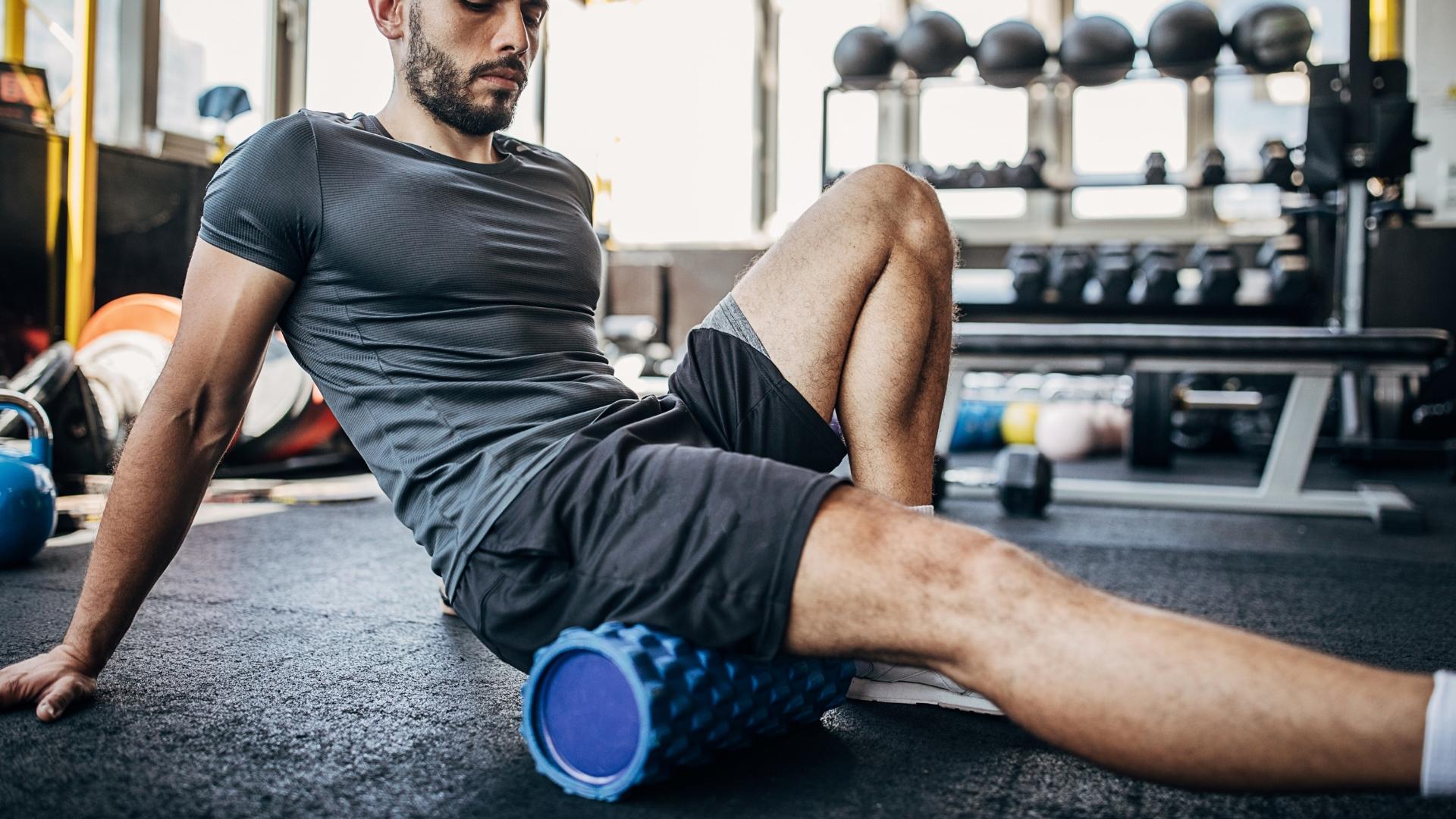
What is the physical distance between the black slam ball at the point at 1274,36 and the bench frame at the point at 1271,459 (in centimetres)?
132

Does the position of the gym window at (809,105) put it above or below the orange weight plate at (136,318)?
above

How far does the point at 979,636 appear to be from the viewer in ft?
2.51

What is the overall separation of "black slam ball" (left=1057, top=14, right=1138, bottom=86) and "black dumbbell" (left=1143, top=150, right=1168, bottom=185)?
1.22 ft

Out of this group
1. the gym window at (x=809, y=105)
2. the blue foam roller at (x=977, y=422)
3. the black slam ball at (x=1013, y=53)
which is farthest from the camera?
the gym window at (x=809, y=105)

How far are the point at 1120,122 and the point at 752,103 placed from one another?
2121 millimetres

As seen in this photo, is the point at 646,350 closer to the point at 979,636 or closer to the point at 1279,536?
the point at 1279,536

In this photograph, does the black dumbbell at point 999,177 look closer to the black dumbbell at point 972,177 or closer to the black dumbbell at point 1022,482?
the black dumbbell at point 972,177

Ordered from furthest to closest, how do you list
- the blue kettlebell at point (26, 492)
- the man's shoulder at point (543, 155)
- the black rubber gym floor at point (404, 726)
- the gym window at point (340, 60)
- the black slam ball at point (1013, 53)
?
the gym window at point (340, 60) < the black slam ball at point (1013, 53) < the blue kettlebell at point (26, 492) < the man's shoulder at point (543, 155) < the black rubber gym floor at point (404, 726)

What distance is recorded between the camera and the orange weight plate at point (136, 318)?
311 cm

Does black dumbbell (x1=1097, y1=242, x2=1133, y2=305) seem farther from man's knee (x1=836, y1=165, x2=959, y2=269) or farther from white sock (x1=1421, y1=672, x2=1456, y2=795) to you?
white sock (x1=1421, y1=672, x2=1456, y2=795)

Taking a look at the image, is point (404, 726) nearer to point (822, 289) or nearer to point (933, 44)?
point (822, 289)

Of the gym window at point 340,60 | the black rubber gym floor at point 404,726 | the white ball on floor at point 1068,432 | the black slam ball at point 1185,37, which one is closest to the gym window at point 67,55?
the gym window at point 340,60

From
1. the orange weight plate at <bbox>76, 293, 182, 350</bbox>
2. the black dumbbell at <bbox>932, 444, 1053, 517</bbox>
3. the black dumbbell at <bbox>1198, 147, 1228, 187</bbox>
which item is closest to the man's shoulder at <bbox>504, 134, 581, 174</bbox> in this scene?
the black dumbbell at <bbox>932, 444, 1053, 517</bbox>

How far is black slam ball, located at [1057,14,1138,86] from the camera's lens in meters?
3.83
